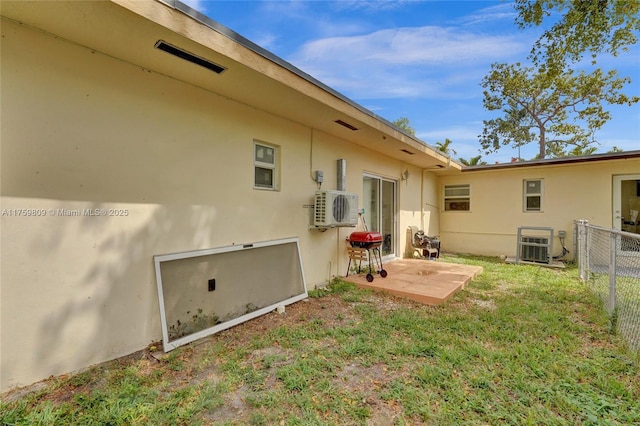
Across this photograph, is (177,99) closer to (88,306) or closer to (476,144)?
(88,306)

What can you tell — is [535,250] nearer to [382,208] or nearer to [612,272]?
[382,208]

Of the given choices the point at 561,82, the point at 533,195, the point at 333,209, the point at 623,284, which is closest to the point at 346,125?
the point at 333,209

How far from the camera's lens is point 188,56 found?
8.76 feet

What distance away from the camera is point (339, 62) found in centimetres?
907

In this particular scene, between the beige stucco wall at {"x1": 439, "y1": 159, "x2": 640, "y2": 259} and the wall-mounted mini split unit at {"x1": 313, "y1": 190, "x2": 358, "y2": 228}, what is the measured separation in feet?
20.1

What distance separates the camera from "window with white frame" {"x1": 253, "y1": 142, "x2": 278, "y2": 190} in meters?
4.12

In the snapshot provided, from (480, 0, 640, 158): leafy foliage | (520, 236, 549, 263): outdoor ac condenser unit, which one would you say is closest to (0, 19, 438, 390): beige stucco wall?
(480, 0, 640, 158): leafy foliage

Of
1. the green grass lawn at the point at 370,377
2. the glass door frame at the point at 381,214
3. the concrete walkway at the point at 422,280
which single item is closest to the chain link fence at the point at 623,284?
the green grass lawn at the point at 370,377

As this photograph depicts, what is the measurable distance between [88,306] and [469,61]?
10954 millimetres

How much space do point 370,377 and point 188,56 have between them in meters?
3.46

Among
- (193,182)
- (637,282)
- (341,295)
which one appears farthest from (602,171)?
(193,182)

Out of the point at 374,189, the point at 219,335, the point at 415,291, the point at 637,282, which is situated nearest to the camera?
the point at 637,282

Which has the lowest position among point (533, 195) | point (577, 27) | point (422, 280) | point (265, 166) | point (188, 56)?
point (422, 280)

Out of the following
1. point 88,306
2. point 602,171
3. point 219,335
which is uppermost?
point 602,171
